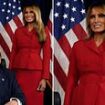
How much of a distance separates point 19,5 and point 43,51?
48 centimetres

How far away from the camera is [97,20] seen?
216cm

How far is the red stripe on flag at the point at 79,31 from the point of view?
292cm

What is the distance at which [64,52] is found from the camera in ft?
10.1

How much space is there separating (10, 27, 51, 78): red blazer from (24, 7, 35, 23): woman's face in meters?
0.10

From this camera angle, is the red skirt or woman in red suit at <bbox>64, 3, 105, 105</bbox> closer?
woman in red suit at <bbox>64, 3, 105, 105</bbox>

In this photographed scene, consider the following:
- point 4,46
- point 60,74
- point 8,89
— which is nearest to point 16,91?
point 8,89

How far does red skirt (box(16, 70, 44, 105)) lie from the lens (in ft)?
11.2

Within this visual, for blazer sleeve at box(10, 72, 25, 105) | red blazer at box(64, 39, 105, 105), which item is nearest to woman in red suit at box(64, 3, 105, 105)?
red blazer at box(64, 39, 105, 105)

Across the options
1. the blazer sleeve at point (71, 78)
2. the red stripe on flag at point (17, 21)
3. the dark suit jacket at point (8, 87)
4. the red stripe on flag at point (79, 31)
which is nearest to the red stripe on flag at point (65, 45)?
the red stripe on flag at point (79, 31)

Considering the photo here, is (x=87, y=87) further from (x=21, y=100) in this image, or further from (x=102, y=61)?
(x=21, y=100)

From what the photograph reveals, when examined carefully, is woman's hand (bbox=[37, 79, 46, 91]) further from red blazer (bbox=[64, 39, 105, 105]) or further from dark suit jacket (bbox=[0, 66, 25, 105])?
red blazer (bbox=[64, 39, 105, 105])

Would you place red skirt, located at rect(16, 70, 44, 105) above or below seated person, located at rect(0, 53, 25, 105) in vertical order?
below

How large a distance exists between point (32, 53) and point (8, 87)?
0.96 meters

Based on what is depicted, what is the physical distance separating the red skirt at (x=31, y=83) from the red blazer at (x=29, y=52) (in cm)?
6
